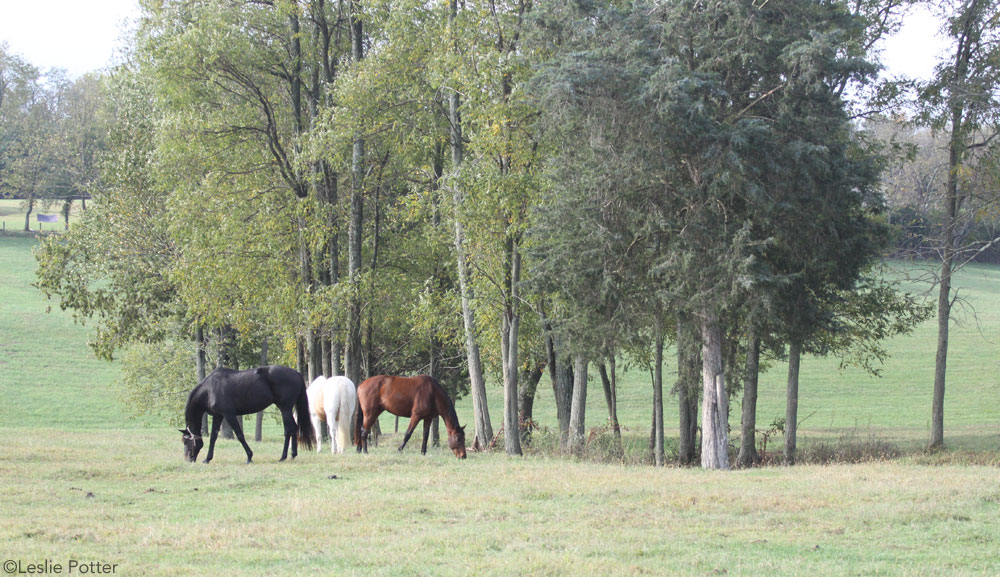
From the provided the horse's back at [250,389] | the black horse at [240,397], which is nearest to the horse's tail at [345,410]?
the black horse at [240,397]

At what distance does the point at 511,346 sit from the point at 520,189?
13.1 feet

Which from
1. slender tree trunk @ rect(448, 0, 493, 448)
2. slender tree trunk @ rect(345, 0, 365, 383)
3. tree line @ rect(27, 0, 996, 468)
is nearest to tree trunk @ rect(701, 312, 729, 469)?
tree line @ rect(27, 0, 996, 468)

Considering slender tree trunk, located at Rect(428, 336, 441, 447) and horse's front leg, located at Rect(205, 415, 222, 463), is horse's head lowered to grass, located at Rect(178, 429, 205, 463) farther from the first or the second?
slender tree trunk, located at Rect(428, 336, 441, 447)

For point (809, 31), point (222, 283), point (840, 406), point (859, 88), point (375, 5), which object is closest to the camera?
point (809, 31)

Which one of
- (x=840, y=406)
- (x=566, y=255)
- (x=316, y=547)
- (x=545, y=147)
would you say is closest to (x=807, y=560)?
(x=316, y=547)

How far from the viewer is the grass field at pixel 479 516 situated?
8.84 meters

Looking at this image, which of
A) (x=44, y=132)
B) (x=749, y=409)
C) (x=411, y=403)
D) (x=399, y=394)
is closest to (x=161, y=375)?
(x=399, y=394)

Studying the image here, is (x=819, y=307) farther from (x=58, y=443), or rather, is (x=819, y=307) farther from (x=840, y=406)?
(x=840, y=406)

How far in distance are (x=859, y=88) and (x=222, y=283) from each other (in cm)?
1854

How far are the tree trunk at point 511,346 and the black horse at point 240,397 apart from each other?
6519mm

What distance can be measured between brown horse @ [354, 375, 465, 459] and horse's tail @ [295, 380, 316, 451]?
1.53 m

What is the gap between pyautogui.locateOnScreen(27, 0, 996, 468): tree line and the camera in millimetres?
19344

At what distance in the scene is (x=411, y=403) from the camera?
781 inches

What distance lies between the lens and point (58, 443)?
76.4ft
